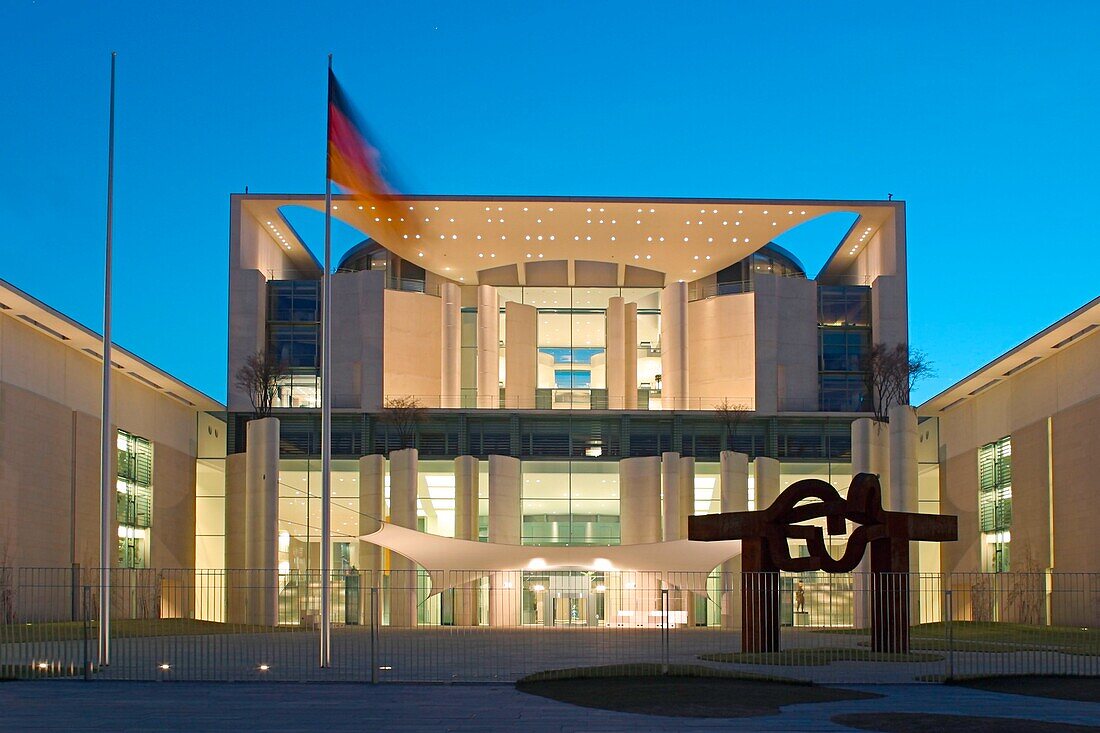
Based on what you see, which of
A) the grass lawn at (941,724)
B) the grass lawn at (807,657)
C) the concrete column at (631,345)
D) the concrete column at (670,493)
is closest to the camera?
the grass lawn at (941,724)

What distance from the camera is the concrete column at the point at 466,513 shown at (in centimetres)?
5128

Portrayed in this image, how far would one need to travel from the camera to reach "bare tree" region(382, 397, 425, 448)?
55938 millimetres

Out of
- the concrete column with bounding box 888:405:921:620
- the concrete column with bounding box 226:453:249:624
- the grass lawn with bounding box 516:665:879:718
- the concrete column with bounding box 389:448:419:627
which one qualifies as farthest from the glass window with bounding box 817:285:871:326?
the grass lawn with bounding box 516:665:879:718

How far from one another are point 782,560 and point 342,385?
3625 cm

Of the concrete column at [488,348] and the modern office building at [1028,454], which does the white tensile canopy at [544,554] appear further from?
the concrete column at [488,348]

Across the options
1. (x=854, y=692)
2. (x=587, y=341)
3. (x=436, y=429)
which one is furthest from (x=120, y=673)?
(x=587, y=341)

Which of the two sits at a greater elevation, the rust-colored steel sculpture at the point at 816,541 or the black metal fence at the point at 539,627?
the rust-colored steel sculpture at the point at 816,541

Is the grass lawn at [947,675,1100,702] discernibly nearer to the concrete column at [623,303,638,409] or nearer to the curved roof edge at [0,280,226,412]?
the curved roof edge at [0,280,226,412]

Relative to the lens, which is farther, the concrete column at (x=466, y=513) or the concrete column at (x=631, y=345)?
the concrete column at (x=631, y=345)

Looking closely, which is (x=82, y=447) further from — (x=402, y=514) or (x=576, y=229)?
(x=576, y=229)

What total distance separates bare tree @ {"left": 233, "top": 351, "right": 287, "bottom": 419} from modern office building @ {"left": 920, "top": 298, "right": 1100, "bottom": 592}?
2836 centimetres

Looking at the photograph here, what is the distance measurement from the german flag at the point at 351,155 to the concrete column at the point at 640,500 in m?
30.3

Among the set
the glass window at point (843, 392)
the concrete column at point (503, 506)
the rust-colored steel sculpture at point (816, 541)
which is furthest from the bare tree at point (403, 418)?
the rust-colored steel sculpture at point (816, 541)

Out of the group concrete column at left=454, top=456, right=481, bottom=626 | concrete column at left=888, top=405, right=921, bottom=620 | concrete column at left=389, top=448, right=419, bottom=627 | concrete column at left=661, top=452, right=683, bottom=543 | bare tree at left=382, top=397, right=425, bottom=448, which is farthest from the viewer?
bare tree at left=382, top=397, right=425, bottom=448
